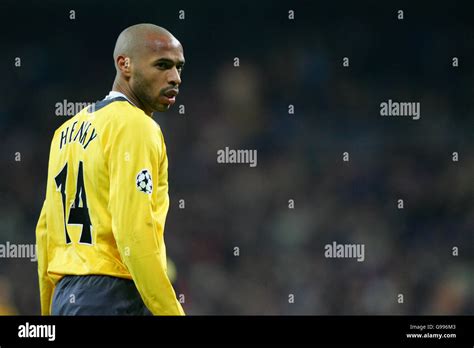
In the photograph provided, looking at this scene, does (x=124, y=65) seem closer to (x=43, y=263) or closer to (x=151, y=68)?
(x=151, y=68)

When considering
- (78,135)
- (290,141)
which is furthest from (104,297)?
(290,141)

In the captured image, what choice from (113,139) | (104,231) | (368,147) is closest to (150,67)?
(113,139)

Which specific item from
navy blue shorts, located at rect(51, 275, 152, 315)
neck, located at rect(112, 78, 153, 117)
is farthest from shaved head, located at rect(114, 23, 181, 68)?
navy blue shorts, located at rect(51, 275, 152, 315)

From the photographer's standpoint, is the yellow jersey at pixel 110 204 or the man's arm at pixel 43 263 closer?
the yellow jersey at pixel 110 204

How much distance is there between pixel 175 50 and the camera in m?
3.60

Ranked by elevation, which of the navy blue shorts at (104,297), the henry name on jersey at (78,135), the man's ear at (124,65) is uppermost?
the man's ear at (124,65)

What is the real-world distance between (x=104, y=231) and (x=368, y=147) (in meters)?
5.90

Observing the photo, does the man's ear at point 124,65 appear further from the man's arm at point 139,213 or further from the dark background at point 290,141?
the dark background at point 290,141

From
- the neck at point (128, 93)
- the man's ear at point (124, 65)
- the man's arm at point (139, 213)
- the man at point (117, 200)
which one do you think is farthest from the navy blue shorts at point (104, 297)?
the man's ear at point (124, 65)

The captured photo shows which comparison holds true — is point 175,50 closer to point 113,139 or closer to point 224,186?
point 113,139

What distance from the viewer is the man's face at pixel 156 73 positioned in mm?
3580

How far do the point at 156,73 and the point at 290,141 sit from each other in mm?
5373

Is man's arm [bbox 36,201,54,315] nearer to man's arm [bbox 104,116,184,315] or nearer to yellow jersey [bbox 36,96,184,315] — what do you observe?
yellow jersey [bbox 36,96,184,315]

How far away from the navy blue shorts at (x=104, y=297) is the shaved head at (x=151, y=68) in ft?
2.52
